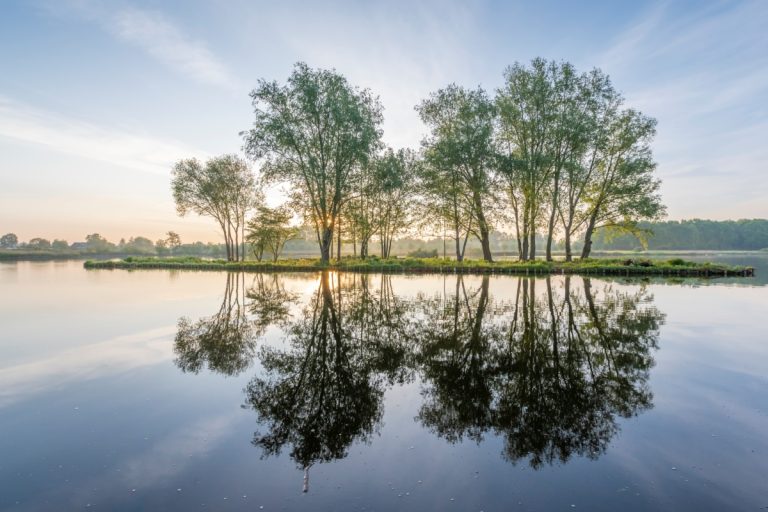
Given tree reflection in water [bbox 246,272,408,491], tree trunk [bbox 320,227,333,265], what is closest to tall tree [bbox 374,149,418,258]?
tree trunk [bbox 320,227,333,265]

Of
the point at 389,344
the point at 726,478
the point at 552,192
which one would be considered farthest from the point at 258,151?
the point at 726,478

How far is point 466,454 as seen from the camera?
4.82 meters

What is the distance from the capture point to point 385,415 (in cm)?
598

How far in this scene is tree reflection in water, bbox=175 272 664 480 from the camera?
211 inches

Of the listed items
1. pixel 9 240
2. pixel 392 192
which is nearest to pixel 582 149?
pixel 392 192

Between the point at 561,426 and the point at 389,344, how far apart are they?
5.02m

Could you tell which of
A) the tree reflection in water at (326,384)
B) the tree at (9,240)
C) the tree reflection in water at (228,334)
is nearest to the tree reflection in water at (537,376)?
the tree reflection in water at (326,384)

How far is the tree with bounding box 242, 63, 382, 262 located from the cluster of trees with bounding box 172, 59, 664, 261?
0.10m

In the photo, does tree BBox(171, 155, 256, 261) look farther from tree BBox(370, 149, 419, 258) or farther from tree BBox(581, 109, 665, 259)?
tree BBox(581, 109, 665, 259)

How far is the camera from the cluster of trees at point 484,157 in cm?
3734

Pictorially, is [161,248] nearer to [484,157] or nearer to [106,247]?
[106,247]

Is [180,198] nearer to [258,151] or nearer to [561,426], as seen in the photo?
[258,151]

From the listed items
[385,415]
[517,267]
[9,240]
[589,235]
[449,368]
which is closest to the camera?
[385,415]

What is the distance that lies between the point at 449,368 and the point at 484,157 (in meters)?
34.5
